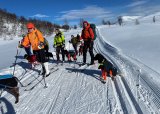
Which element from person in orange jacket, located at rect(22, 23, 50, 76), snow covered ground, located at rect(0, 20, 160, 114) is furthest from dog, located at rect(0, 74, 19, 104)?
person in orange jacket, located at rect(22, 23, 50, 76)

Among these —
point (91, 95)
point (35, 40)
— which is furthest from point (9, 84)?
point (35, 40)

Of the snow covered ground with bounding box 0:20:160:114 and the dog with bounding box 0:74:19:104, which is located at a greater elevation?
the dog with bounding box 0:74:19:104

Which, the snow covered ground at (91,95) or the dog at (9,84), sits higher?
the dog at (9,84)

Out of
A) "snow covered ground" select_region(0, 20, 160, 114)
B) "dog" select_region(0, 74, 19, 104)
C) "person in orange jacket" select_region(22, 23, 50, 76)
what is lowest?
"snow covered ground" select_region(0, 20, 160, 114)

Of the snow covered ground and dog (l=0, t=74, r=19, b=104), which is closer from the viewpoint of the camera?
the snow covered ground

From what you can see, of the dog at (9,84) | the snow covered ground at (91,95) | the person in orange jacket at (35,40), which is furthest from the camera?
the person in orange jacket at (35,40)

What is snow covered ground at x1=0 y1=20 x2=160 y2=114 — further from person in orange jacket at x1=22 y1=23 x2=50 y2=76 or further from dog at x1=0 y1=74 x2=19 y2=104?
person in orange jacket at x1=22 y1=23 x2=50 y2=76

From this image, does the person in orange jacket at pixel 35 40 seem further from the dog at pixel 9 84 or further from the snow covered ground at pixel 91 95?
the dog at pixel 9 84

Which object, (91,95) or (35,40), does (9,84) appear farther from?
(35,40)

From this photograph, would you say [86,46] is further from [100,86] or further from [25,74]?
[100,86]

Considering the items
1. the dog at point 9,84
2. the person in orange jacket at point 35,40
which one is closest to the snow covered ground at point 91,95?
the dog at point 9,84

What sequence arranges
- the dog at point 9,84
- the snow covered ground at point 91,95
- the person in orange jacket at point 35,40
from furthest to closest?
the person in orange jacket at point 35,40
the dog at point 9,84
the snow covered ground at point 91,95

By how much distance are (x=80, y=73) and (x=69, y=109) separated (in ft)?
11.5

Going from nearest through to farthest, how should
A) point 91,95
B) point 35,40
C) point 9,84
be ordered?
point 9,84 → point 91,95 → point 35,40
